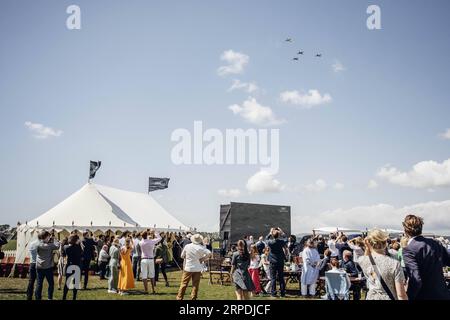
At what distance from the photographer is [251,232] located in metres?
Answer: 21.5

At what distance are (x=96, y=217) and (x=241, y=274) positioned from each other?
14.1m

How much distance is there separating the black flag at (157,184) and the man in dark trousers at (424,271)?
25.7 m

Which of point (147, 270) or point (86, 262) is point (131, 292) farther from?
point (86, 262)

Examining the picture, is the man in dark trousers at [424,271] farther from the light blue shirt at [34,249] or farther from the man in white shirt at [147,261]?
the man in white shirt at [147,261]

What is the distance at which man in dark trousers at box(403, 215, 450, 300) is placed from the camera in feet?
13.2

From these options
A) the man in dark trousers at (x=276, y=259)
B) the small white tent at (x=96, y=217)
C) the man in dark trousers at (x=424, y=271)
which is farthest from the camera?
the small white tent at (x=96, y=217)

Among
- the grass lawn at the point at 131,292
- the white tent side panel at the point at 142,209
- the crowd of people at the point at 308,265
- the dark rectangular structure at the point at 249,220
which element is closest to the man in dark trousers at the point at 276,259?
the crowd of people at the point at 308,265

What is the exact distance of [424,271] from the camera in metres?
4.05

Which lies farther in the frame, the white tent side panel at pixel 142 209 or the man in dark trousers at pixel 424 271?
the white tent side panel at pixel 142 209

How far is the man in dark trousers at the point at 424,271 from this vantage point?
403 centimetres
